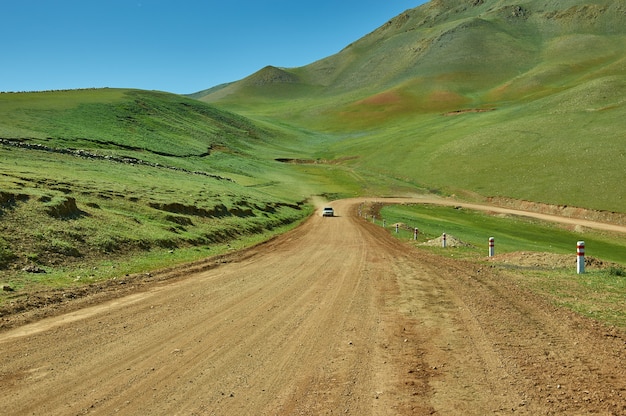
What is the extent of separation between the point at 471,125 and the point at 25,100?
100 meters

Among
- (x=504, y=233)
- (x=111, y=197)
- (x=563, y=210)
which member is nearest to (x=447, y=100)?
(x=563, y=210)

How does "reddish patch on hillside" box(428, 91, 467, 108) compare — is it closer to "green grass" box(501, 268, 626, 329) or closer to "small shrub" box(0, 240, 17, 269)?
"green grass" box(501, 268, 626, 329)

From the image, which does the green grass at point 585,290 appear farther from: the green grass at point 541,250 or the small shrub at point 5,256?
the small shrub at point 5,256

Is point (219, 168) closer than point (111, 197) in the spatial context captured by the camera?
No

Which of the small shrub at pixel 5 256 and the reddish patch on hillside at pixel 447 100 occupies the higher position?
the reddish patch on hillside at pixel 447 100

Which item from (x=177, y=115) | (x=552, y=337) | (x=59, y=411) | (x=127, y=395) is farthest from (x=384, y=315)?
(x=177, y=115)

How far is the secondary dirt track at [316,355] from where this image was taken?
6797 millimetres

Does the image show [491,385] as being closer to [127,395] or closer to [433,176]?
[127,395]

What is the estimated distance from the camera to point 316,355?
8.82 metres

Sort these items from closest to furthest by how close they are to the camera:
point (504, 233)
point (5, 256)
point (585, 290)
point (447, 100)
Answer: point (585, 290), point (5, 256), point (504, 233), point (447, 100)

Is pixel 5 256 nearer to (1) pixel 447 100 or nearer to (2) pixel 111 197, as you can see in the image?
(2) pixel 111 197

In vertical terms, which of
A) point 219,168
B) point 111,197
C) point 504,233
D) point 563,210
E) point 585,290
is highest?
point 219,168

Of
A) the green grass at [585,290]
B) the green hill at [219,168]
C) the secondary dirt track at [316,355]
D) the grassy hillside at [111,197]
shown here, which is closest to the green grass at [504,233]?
the green grass at [585,290]

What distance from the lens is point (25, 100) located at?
10244cm
